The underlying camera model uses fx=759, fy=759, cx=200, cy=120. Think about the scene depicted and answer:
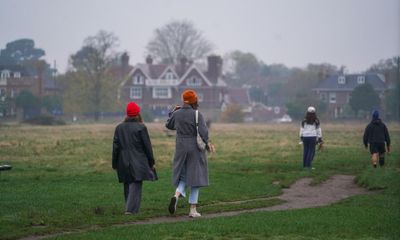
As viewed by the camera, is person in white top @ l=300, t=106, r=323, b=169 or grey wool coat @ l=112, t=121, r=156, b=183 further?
person in white top @ l=300, t=106, r=323, b=169

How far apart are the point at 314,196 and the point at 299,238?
637 cm

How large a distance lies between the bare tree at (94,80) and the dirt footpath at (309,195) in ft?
239

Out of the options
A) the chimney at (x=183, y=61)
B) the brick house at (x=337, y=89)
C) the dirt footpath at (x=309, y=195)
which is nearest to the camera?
the dirt footpath at (x=309, y=195)

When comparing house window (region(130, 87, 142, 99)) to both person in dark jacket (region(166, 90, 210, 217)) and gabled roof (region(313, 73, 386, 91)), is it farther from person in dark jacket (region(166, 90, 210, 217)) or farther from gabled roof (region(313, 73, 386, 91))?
person in dark jacket (region(166, 90, 210, 217))

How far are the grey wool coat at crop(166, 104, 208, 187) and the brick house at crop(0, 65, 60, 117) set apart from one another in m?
26.5

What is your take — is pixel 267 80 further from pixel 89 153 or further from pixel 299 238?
pixel 299 238

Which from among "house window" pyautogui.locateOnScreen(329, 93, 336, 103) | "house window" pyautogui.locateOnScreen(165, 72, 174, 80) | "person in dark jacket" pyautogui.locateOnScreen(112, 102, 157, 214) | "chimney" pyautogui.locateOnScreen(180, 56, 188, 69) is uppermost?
"chimney" pyautogui.locateOnScreen(180, 56, 188, 69)

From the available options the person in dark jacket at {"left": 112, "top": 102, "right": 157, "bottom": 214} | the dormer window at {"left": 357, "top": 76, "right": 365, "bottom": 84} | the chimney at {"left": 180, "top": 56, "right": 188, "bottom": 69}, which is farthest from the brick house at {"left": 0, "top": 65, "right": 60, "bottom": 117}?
the dormer window at {"left": 357, "top": 76, "right": 365, "bottom": 84}

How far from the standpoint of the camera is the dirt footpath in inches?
514

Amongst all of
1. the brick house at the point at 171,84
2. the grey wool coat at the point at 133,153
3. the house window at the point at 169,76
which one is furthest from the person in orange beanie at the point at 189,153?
the house window at the point at 169,76

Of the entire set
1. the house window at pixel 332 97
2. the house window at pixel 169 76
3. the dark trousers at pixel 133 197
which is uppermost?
the house window at pixel 169 76

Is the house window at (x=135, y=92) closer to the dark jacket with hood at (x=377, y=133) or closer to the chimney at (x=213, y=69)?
the chimney at (x=213, y=69)

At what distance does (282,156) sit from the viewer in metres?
29.1

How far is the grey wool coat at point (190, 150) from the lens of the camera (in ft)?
43.6
